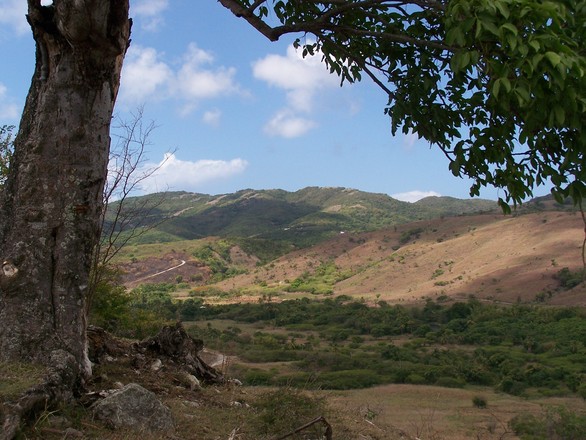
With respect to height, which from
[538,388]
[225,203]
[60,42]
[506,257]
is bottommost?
[538,388]

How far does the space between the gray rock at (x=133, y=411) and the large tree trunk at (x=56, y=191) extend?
0.36 meters

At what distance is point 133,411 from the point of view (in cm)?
355

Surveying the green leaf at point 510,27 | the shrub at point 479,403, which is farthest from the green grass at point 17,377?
the shrub at point 479,403

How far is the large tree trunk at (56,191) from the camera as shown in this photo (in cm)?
370

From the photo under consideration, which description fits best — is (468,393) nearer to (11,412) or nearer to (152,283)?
(11,412)

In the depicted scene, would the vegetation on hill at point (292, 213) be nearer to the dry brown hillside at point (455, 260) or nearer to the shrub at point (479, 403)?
the dry brown hillside at point (455, 260)

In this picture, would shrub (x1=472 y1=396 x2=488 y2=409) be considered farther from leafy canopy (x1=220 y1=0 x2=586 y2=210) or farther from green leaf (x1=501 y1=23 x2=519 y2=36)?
green leaf (x1=501 y1=23 x2=519 y2=36)

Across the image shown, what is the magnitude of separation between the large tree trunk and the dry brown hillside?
128 feet

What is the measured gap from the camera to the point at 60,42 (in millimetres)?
3887

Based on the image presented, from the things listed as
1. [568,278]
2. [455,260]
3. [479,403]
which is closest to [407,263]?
[455,260]

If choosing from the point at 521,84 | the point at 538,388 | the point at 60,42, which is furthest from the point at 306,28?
the point at 538,388

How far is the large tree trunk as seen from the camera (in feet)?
12.1

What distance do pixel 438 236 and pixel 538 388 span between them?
45766 millimetres

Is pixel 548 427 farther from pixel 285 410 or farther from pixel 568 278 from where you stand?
pixel 568 278
